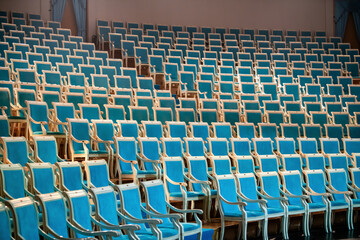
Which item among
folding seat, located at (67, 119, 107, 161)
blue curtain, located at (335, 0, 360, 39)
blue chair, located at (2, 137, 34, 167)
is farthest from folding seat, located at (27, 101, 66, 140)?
blue curtain, located at (335, 0, 360, 39)

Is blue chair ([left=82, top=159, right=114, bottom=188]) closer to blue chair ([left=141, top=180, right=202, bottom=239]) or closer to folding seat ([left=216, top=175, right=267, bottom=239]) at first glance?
blue chair ([left=141, top=180, right=202, bottom=239])

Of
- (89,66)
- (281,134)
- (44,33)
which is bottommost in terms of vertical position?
(281,134)

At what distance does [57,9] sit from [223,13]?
250 centimetres

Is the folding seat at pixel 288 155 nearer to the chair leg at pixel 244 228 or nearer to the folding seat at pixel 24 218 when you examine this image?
the chair leg at pixel 244 228

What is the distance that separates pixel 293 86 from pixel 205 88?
950 millimetres

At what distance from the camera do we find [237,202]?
2754 millimetres

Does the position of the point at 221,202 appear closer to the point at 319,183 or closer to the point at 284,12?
the point at 319,183

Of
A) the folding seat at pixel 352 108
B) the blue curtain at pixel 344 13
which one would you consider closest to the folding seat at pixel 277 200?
the folding seat at pixel 352 108

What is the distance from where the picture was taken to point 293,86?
5.36 m

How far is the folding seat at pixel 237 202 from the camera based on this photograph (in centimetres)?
276

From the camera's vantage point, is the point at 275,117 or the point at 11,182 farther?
the point at 275,117

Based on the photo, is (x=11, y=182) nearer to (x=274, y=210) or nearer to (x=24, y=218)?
(x=24, y=218)

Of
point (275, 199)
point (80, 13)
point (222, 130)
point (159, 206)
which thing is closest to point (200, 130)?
point (222, 130)

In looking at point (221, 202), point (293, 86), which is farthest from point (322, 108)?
point (221, 202)
